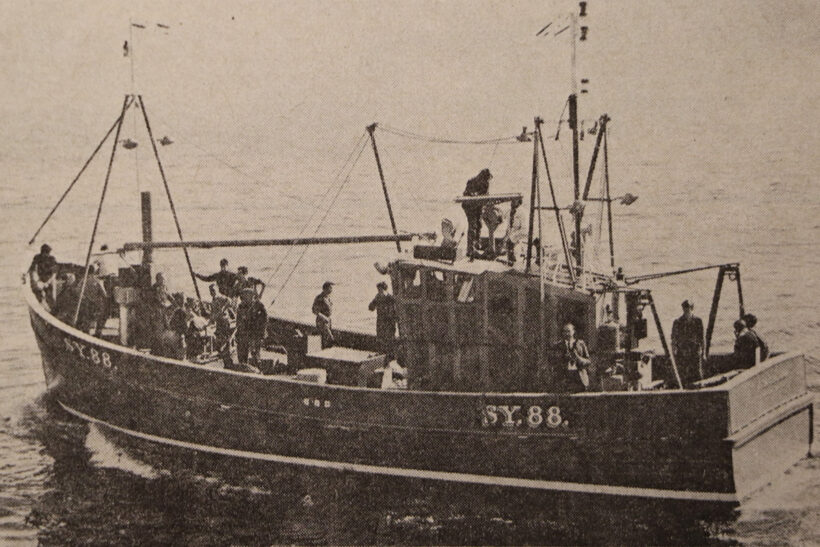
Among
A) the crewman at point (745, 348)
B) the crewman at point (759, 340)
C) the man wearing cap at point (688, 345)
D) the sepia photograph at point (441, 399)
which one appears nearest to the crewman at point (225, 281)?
the sepia photograph at point (441, 399)

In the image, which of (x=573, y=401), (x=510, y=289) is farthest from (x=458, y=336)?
(x=573, y=401)

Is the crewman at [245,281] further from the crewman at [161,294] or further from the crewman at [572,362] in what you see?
the crewman at [572,362]

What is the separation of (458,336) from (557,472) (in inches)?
96.8

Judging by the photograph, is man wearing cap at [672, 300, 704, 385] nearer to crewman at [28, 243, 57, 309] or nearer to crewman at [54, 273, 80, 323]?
crewman at [54, 273, 80, 323]

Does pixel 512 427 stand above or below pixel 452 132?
below

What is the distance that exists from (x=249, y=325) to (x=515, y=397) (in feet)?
18.0

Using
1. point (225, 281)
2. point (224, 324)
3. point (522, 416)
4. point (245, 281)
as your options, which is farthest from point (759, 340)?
point (225, 281)

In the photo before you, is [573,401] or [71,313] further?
[71,313]

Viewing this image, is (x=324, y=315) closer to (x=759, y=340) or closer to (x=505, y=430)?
(x=505, y=430)

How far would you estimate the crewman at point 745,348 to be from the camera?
13.4 metres

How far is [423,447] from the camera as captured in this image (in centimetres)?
1322

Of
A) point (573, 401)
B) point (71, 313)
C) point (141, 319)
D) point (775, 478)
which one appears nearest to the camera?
point (573, 401)

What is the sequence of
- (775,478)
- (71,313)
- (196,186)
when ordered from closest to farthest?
1. (775,478)
2. (71,313)
3. (196,186)

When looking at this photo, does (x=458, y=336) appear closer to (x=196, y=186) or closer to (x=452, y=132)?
(x=452, y=132)
